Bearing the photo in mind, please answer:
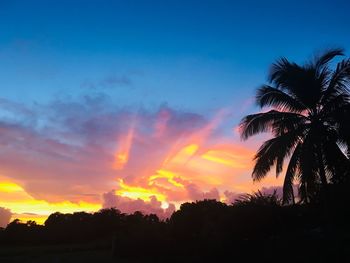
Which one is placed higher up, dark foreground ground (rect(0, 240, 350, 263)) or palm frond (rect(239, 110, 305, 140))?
palm frond (rect(239, 110, 305, 140))

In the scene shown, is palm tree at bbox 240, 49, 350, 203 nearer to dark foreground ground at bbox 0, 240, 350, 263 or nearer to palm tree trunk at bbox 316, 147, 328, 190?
palm tree trunk at bbox 316, 147, 328, 190

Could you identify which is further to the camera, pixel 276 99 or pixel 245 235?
pixel 276 99

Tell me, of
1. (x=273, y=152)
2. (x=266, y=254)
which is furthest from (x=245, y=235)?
(x=273, y=152)

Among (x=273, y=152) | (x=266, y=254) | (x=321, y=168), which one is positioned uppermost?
(x=273, y=152)

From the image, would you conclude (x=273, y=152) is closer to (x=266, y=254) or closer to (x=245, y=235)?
(x=245, y=235)

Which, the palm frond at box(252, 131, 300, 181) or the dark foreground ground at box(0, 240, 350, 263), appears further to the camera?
the palm frond at box(252, 131, 300, 181)

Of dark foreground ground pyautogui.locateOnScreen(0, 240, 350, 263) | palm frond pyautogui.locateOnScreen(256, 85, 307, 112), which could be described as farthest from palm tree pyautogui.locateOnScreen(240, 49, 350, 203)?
dark foreground ground pyautogui.locateOnScreen(0, 240, 350, 263)

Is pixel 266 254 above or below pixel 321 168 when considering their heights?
below

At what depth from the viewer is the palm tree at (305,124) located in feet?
61.1

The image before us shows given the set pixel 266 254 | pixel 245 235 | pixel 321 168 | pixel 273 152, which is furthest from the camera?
pixel 273 152

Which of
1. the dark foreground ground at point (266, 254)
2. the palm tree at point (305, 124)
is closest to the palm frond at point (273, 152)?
the palm tree at point (305, 124)

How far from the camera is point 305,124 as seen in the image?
65.0 ft

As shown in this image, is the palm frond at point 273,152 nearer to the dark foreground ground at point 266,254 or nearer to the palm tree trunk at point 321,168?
the palm tree trunk at point 321,168

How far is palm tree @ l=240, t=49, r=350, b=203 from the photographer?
18609 mm
